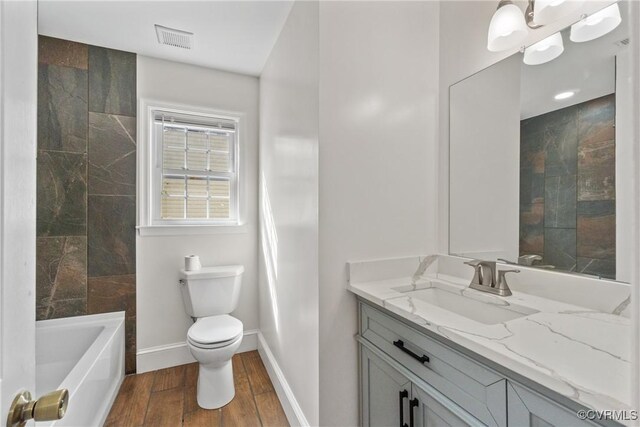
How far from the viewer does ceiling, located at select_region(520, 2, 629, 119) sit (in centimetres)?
99

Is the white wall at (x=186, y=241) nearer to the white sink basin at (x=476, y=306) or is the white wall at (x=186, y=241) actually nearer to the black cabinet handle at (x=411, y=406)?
the white sink basin at (x=476, y=306)

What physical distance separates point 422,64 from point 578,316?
4.44 ft

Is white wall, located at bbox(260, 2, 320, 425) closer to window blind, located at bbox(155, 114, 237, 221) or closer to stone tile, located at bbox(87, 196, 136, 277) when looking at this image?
window blind, located at bbox(155, 114, 237, 221)

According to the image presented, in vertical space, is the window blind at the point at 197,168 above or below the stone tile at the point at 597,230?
above

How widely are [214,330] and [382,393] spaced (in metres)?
1.17

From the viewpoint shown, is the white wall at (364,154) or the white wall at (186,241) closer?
the white wall at (364,154)

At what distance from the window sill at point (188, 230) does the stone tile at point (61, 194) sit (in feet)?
1.30

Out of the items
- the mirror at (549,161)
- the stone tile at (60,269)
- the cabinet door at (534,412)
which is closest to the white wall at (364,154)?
the mirror at (549,161)

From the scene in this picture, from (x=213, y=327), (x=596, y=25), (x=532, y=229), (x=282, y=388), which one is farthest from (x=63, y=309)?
(x=596, y=25)

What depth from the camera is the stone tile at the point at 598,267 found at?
98 centimetres

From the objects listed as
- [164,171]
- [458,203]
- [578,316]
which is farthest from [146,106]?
[578,316]

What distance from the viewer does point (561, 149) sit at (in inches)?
44.3

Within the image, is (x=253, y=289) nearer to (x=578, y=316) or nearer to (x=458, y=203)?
(x=458, y=203)

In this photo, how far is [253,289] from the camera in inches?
100
